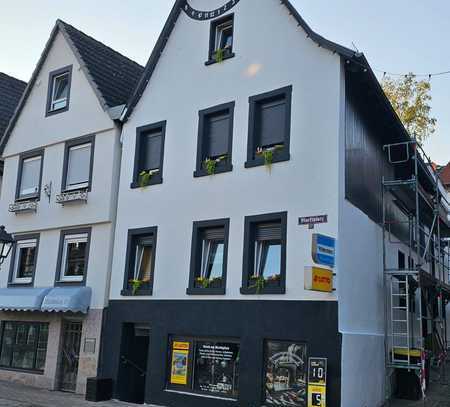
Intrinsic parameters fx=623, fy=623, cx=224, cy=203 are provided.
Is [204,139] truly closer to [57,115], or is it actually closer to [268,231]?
[268,231]

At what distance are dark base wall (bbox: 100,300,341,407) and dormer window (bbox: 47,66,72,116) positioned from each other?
7497 millimetres

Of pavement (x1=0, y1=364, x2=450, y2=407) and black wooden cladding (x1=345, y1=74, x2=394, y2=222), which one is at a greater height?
black wooden cladding (x1=345, y1=74, x2=394, y2=222)

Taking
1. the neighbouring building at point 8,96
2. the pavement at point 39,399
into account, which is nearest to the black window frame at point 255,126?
the pavement at point 39,399

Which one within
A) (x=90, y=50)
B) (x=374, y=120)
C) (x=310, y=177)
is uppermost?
(x=90, y=50)

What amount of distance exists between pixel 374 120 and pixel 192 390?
873 cm

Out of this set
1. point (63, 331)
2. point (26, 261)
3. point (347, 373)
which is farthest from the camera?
point (26, 261)

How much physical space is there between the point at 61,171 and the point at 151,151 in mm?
3710

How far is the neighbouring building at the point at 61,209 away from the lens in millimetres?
18297

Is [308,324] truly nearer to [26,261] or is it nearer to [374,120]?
[374,120]

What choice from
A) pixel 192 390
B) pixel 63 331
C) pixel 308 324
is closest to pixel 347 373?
pixel 308 324

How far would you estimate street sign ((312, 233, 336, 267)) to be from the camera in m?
12.7

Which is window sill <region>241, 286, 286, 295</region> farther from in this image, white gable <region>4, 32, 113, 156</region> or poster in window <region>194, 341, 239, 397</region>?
white gable <region>4, 32, 113, 156</region>

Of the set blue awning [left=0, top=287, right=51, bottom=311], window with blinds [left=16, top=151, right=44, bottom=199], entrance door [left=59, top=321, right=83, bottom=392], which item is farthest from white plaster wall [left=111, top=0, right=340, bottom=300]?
window with blinds [left=16, top=151, right=44, bottom=199]

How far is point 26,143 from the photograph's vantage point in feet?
71.4
